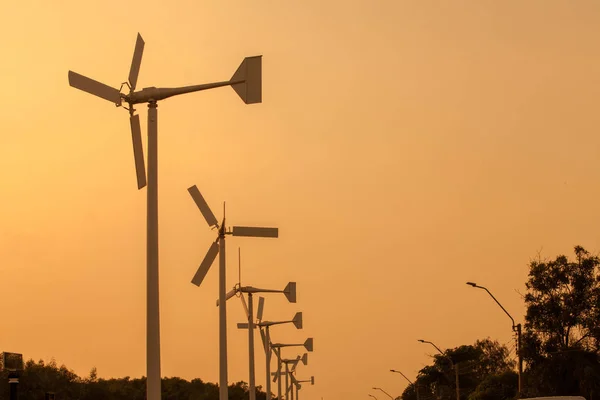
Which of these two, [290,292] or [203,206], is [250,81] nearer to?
[203,206]

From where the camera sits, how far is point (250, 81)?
38.5 metres

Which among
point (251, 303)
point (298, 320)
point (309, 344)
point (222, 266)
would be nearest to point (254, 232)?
point (222, 266)

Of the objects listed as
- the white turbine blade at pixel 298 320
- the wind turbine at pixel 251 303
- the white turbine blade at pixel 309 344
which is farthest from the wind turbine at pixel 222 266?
the white turbine blade at pixel 309 344

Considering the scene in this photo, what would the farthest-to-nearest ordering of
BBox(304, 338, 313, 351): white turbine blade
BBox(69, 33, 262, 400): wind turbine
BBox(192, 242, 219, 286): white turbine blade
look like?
BBox(304, 338, 313, 351): white turbine blade < BBox(192, 242, 219, 286): white turbine blade < BBox(69, 33, 262, 400): wind turbine

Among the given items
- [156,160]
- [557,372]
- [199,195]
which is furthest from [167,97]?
[557,372]

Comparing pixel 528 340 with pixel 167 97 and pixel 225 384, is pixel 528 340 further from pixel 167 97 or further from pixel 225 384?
pixel 167 97

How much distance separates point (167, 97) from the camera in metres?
39.4

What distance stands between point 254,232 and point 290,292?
983 inches

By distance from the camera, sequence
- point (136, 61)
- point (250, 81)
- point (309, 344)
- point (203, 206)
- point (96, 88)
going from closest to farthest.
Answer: point (250, 81) < point (96, 88) < point (136, 61) < point (203, 206) < point (309, 344)

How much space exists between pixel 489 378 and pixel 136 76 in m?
125

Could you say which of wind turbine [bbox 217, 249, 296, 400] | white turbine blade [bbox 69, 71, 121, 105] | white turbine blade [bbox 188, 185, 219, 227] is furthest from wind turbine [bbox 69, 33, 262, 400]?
wind turbine [bbox 217, 249, 296, 400]

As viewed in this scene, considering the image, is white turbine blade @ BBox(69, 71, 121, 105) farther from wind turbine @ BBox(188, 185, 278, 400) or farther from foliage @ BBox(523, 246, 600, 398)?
foliage @ BBox(523, 246, 600, 398)

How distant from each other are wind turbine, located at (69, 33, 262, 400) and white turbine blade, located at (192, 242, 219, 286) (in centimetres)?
2701

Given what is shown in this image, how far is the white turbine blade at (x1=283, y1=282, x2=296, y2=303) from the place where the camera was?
3703 inches
